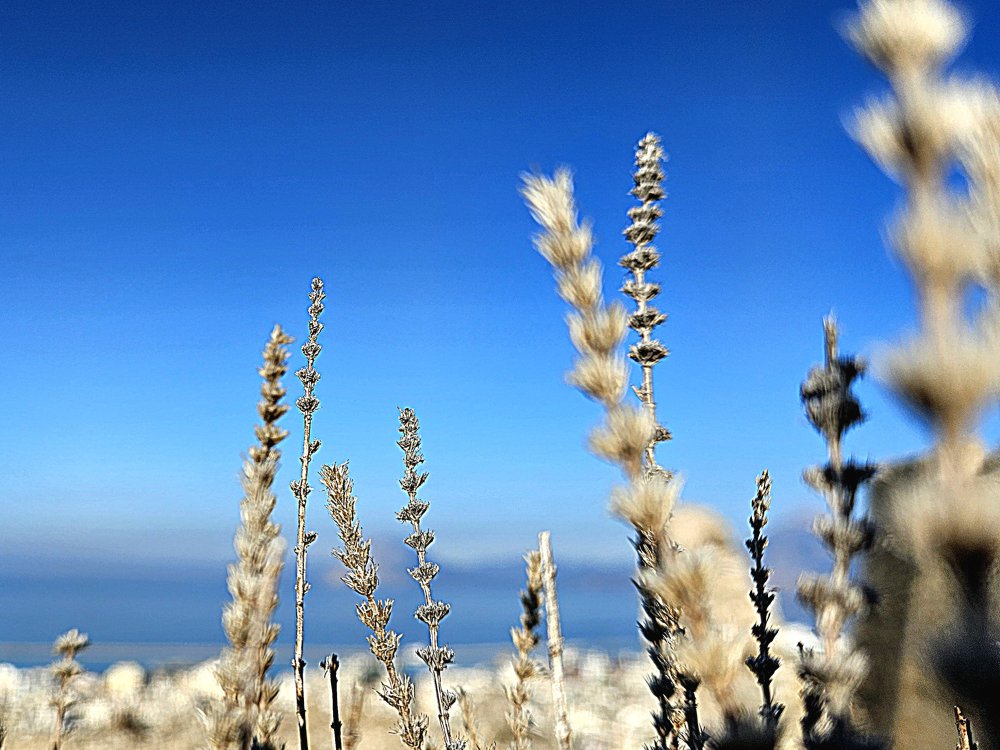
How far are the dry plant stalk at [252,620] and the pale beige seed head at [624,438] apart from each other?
0.88 m

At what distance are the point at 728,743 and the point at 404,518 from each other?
2857 mm

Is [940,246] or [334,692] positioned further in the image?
[334,692]

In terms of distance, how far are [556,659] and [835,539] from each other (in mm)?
850

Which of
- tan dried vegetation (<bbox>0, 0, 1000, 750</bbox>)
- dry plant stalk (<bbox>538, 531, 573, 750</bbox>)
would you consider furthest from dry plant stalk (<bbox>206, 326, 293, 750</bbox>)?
dry plant stalk (<bbox>538, 531, 573, 750</bbox>)

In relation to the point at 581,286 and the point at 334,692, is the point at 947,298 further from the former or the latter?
the point at 334,692

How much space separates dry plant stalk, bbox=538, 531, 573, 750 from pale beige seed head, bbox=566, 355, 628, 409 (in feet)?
3.23

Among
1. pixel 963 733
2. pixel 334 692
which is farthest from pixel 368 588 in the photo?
pixel 963 733

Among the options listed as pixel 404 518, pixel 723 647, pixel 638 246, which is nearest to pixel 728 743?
pixel 723 647

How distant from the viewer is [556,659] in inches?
80.5

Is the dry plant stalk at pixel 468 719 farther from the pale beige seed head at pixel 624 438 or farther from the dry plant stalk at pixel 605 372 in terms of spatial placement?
the pale beige seed head at pixel 624 438

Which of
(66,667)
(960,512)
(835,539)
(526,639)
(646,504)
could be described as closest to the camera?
(960,512)

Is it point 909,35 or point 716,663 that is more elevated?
point 909,35

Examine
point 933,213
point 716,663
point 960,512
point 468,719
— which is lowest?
A: point 468,719

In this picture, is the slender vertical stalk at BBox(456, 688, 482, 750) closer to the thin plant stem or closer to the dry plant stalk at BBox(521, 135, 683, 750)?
the thin plant stem
